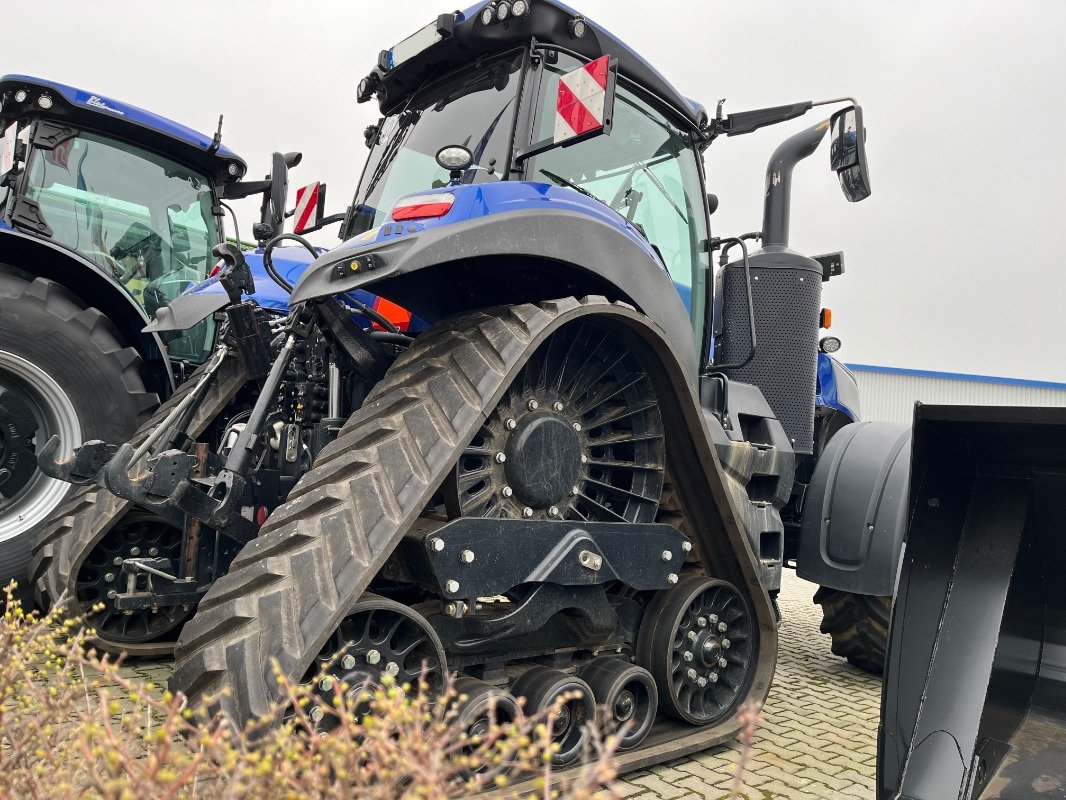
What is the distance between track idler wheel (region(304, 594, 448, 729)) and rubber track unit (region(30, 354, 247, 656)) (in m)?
1.89

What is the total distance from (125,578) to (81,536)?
1.24 ft

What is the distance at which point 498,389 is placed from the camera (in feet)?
9.16

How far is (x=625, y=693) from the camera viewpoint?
3.25 meters

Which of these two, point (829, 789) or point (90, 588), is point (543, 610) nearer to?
point (829, 789)

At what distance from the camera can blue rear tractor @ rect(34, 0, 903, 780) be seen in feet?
8.54

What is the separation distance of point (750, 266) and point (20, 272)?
418 centimetres

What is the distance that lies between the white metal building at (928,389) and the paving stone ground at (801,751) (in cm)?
2437

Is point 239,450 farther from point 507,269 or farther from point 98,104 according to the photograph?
point 98,104

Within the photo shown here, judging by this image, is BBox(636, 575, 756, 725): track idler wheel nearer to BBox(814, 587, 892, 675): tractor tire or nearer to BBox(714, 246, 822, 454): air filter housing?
BBox(714, 246, 822, 454): air filter housing

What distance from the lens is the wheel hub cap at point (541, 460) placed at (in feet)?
9.89

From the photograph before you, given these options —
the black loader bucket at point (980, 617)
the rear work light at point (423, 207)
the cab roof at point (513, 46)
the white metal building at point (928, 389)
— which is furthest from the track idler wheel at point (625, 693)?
the white metal building at point (928, 389)

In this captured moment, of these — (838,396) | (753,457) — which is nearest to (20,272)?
(753,457)

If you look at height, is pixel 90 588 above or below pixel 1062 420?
below

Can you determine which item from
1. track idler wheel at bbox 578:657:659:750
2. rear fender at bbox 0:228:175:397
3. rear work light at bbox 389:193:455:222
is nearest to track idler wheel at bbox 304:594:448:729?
track idler wheel at bbox 578:657:659:750
